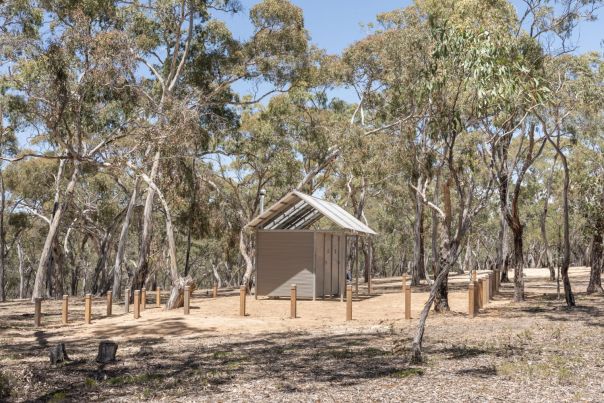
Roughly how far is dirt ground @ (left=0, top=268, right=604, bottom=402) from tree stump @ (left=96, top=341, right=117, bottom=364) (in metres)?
0.17

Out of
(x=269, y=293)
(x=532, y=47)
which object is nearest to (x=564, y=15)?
(x=532, y=47)

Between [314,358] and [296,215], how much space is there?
13933mm

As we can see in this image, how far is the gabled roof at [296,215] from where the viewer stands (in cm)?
2333

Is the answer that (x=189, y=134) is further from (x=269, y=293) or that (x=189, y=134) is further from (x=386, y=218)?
(x=386, y=218)

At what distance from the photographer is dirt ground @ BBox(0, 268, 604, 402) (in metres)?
8.23

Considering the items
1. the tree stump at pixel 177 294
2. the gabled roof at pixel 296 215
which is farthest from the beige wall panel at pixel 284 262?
the tree stump at pixel 177 294

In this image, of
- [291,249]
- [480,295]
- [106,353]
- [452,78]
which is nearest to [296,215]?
[291,249]

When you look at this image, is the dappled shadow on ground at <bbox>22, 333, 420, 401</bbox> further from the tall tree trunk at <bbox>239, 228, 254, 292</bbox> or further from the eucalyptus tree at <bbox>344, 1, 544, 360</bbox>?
the tall tree trunk at <bbox>239, 228, 254, 292</bbox>

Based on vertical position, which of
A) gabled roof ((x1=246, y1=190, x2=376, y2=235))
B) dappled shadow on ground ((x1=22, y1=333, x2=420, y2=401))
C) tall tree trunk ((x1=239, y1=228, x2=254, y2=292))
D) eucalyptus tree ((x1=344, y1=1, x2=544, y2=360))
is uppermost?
eucalyptus tree ((x1=344, y1=1, x2=544, y2=360))

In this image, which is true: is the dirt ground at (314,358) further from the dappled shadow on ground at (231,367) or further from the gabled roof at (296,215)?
the gabled roof at (296,215)

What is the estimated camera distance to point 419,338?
10.2 metres

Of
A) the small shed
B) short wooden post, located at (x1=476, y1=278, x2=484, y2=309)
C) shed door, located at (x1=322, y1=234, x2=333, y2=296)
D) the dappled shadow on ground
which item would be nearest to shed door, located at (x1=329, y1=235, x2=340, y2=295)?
shed door, located at (x1=322, y1=234, x2=333, y2=296)

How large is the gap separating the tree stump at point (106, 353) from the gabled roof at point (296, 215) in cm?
1263

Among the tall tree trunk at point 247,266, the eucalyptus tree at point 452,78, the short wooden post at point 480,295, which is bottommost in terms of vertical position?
the short wooden post at point 480,295
